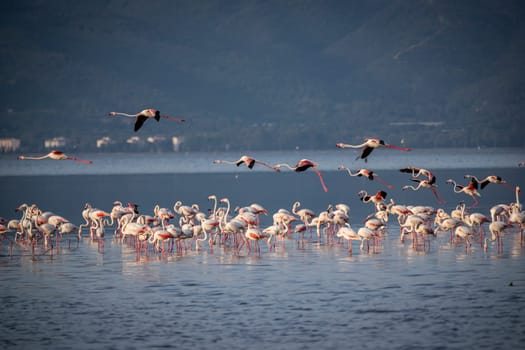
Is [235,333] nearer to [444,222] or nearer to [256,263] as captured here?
[256,263]

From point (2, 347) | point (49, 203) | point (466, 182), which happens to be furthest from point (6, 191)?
point (2, 347)

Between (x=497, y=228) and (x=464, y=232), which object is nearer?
(x=497, y=228)

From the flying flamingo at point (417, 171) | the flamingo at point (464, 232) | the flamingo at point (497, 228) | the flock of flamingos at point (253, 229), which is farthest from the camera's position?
the flock of flamingos at point (253, 229)

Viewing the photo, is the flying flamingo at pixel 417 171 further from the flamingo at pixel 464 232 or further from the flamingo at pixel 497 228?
the flamingo at pixel 497 228

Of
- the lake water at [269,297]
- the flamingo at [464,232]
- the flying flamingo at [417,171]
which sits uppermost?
the flying flamingo at [417,171]

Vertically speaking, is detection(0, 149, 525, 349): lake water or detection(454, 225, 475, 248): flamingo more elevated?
detection(454, 225, 475, 248): flamingo

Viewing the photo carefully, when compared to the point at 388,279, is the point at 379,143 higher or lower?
higher

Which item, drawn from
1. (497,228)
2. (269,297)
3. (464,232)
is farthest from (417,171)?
(269,297)

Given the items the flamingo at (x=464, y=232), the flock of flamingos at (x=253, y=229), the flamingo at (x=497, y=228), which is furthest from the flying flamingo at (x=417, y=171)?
the flamingo at (x=497, y=228)

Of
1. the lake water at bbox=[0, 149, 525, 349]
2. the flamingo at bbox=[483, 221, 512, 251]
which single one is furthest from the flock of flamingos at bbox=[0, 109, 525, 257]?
the lake water at bbox=[0, 149, 525, 349]

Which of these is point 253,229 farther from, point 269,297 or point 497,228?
point 269,297

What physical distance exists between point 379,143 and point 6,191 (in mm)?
44941

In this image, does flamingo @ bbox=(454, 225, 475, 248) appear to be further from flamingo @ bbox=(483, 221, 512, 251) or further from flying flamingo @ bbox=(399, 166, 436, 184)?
flying flamingo @ bbox=(399, 166, 436, 184)

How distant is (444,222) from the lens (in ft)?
92.7
